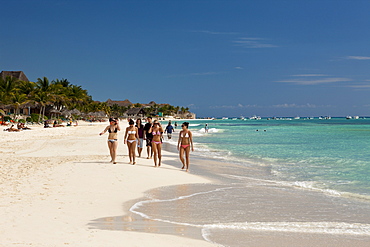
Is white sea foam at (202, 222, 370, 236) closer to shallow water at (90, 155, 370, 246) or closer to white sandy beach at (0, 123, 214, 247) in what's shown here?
shallow water at (90, 155, 370, 246)

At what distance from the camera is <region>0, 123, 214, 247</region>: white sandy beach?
4.36 metres

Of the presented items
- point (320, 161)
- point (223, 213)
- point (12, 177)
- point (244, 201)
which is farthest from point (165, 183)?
point (320, 161)

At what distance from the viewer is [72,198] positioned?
6.64 m

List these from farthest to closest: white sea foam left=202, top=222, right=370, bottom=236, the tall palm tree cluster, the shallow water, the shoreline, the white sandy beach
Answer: the tall palm tree cluster, white sea foam left=202, top=222, right=370, bottom=236, the shallow water, the shoreline, the white sandy beach

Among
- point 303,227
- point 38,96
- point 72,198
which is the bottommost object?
point 72,198

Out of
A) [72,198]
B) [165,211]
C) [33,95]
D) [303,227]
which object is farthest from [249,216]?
[33,95]

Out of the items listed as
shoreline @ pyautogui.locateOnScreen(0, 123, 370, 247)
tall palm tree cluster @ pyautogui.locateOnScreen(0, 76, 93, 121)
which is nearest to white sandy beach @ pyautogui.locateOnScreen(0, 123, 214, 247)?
shoreline @ pyautogui.locateOnScreen(0, 123, 370, 247)

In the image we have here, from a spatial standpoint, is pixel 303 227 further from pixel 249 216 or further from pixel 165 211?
pixel 165 211

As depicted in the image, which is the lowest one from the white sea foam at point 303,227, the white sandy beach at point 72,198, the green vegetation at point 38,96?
the white sandy beach at point 72,198

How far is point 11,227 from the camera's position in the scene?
15.1 ft

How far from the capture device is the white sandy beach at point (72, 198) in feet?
14.3

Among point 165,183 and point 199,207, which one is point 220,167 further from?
point 199,207

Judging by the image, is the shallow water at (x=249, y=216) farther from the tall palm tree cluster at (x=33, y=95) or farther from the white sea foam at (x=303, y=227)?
the tall palm tree cluster at (x=33, y=95)

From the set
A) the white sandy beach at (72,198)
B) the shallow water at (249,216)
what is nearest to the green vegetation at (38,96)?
the white sandy beach at (72,198)
